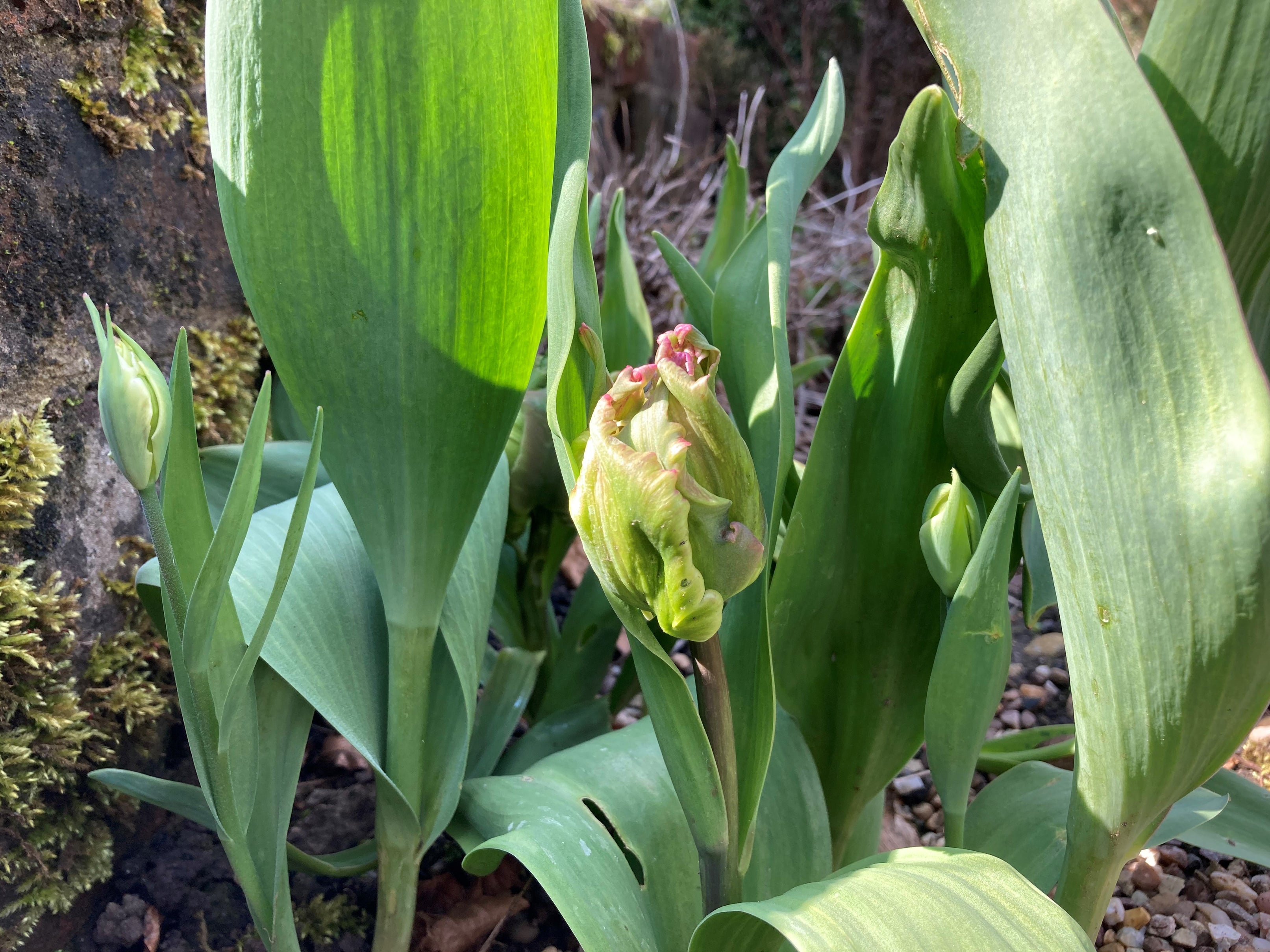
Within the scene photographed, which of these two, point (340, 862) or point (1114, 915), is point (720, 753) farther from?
point (1114, 915)

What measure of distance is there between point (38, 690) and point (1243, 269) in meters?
0.81

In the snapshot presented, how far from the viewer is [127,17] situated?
81 cm

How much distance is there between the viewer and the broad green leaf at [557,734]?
0.77 metres

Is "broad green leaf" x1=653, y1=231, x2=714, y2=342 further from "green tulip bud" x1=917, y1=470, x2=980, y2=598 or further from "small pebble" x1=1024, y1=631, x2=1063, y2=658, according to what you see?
"small pebble" x1=1024, y1=631, x2=1063, y2=658

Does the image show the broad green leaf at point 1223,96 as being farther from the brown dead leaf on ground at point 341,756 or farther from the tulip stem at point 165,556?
the brown dead leaf on ground at point 341,756

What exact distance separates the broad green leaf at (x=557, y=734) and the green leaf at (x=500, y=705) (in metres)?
0.02

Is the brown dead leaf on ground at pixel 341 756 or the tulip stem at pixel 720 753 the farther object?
the brown dead leaf on ground at pixel 341 756

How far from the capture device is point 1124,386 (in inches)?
15.9

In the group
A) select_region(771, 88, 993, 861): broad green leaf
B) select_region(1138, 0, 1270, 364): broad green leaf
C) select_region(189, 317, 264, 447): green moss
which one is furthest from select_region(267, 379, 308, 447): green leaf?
select_region(1138, 0, 1270, 364): broad green leaf

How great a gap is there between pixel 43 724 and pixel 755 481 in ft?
1.77

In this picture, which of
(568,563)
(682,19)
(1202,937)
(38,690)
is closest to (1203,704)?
(1202,937)

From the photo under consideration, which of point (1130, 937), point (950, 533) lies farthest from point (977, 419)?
point (1130, 937)

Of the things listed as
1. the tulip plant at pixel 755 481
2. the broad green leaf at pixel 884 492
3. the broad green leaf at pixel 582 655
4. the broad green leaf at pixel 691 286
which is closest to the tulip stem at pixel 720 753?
the tulip plant at pixel 755 481

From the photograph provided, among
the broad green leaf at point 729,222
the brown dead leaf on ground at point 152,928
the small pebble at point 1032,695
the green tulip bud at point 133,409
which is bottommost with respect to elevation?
the brown dead leaf on ground at point 152,928
